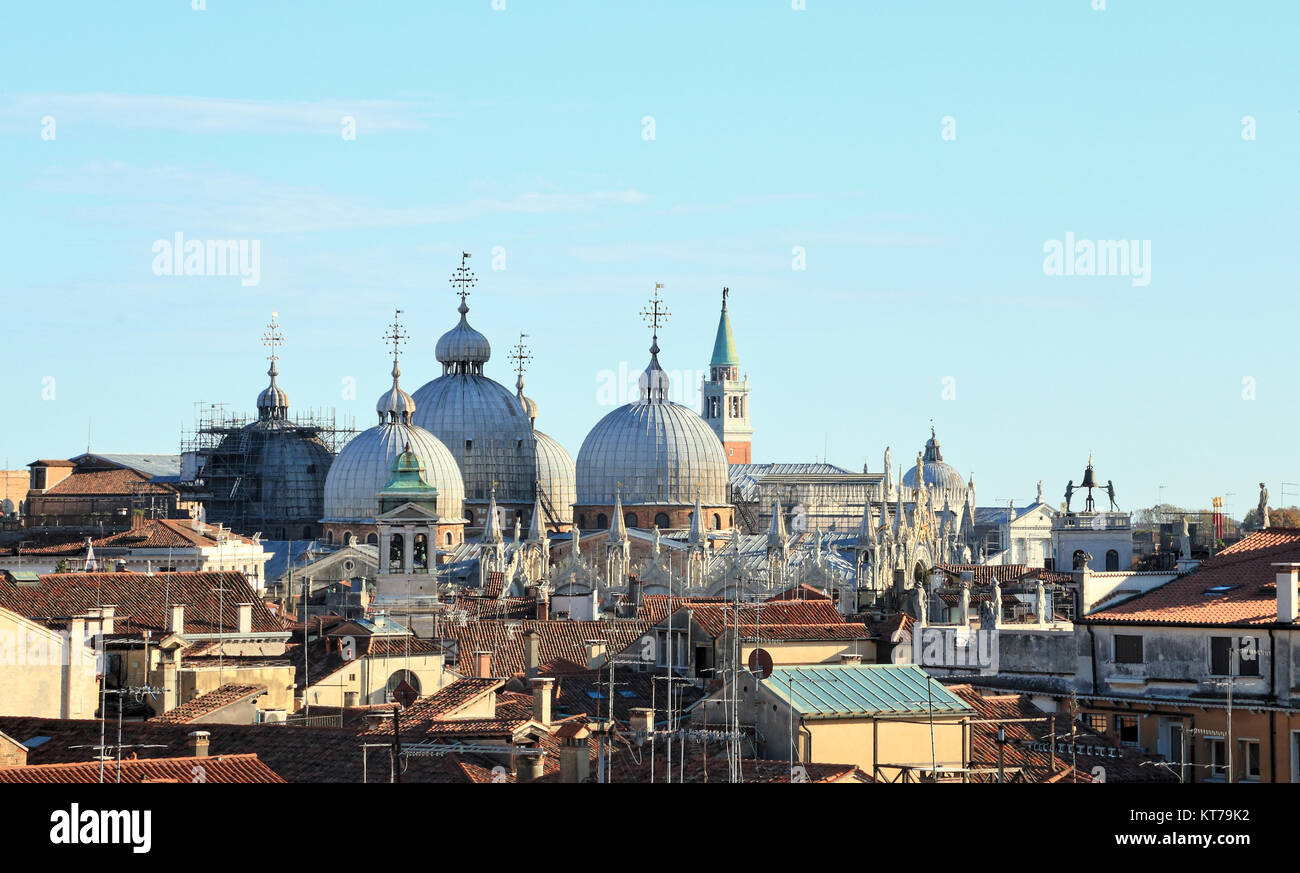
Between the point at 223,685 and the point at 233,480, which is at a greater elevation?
the point at 233,480

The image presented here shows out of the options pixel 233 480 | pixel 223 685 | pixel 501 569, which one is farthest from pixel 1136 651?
pixel 233 480

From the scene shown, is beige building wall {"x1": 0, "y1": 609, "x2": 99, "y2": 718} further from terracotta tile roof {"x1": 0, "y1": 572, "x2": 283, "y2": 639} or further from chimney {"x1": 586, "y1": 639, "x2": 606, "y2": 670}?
chimney {"x1": 586, "y1": 639, "x2": 606, "y2": 670}

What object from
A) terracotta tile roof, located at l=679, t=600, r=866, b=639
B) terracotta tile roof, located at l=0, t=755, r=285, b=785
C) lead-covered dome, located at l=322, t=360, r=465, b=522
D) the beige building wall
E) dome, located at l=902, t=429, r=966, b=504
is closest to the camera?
terracotta tile roof, located at l=0, t=755, r=285, b=785

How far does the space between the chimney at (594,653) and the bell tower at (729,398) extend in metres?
113

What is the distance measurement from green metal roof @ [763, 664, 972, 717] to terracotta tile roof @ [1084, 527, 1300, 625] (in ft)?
10.2

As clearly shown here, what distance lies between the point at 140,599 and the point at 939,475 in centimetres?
11220

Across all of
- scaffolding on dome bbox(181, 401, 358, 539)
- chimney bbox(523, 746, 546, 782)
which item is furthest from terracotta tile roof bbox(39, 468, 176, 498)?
chimney bbox(523, 746, 546, 782)

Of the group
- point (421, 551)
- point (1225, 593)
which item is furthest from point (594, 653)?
point (421, 551)

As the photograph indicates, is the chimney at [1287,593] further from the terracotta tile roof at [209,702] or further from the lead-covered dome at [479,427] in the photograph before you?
the lead-covered dome at [479,427]

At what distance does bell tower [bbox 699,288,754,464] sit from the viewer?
151500 millimetres

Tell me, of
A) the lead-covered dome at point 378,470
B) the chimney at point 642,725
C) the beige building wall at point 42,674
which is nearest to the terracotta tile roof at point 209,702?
the beige building wall at point 42,674
